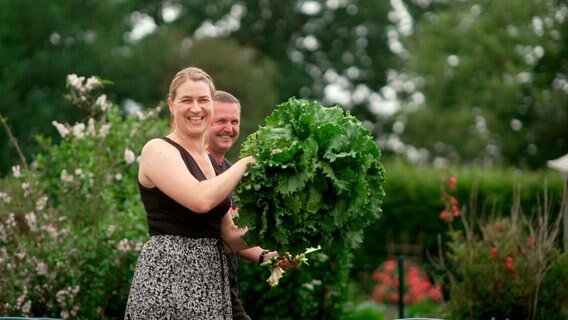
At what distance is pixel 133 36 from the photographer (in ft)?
105

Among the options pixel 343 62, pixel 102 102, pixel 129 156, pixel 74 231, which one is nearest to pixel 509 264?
pixel 129 156

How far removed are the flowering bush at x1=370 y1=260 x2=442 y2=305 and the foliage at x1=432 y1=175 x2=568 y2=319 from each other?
397 centimetres

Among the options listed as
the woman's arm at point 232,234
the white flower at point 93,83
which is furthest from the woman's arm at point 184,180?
the white flower at point 93,83

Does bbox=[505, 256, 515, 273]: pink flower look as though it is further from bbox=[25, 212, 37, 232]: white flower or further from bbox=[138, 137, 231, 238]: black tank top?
bbox=[138, 137, 231, 238]: black tank top

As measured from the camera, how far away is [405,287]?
46.9 feet

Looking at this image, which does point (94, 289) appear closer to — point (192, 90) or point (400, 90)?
point (192, 90)

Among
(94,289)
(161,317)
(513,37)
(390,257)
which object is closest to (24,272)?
(94,289)

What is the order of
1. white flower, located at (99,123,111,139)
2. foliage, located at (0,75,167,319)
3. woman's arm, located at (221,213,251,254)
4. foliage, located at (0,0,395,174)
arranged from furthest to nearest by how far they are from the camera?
foliage, located at (0,0,395,174)
white flower, located at (99,123,111,139)
foliage, located at (0,75,167,319)
woman's arm, located at (221,213,251,254)

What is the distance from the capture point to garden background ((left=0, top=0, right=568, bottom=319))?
8250 mm

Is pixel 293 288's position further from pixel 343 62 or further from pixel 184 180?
pixel 343 62

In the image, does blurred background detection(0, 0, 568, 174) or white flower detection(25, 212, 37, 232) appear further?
blurred background detection(0, 0, 568, 174)

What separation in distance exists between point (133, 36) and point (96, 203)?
24.0m

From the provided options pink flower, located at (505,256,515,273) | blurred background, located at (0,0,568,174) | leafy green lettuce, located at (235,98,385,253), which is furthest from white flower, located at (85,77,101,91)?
blurred background, located at (0,0,568,174)

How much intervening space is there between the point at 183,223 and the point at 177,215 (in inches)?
1.8
